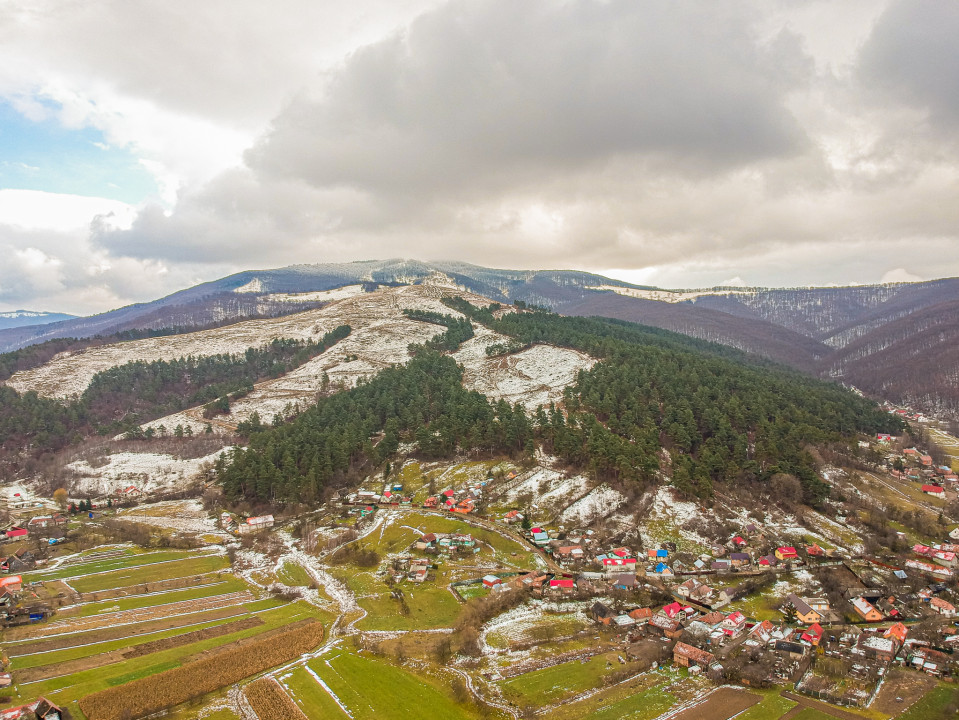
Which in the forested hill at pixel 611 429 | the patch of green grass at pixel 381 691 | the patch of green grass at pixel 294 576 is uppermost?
the forested hill at pixel 611 429

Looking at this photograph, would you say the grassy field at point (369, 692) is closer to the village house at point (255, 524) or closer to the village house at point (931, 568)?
the village house at point (255, 524)

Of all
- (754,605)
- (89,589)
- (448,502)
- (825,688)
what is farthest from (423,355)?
(825,688)

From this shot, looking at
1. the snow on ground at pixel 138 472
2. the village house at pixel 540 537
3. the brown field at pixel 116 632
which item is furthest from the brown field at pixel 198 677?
the snow on ground at pixel 138 472

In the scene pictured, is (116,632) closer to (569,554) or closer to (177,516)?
(177,516)

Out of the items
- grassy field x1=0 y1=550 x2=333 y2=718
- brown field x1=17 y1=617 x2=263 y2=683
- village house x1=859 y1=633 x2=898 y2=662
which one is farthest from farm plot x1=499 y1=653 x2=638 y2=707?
brown field x1=17 y1=617 x2=263 y2=683

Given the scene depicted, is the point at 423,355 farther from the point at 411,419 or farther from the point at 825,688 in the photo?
the point at 825,688

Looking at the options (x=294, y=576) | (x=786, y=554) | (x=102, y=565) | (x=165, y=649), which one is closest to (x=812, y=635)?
(x=786, y=554)

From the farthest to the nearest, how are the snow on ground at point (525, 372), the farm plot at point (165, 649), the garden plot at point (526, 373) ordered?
the snow on ground at point (525, 372), the garden plot at point (526, 373), the farm plot at point (165, 649)
